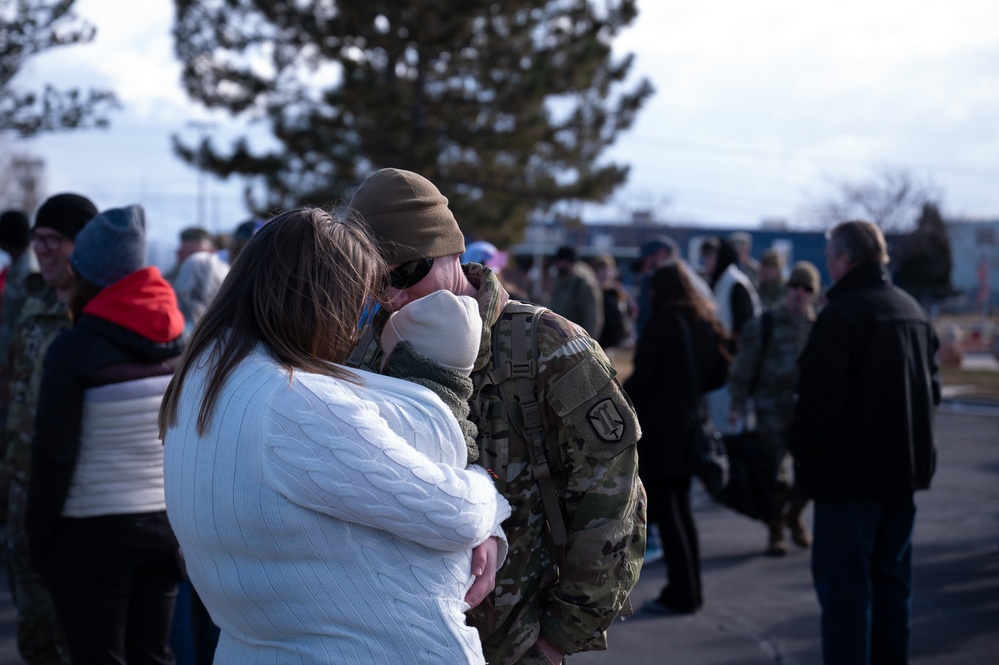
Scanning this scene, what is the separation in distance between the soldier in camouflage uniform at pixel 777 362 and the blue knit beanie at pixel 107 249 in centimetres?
460

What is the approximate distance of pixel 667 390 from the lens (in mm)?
5836

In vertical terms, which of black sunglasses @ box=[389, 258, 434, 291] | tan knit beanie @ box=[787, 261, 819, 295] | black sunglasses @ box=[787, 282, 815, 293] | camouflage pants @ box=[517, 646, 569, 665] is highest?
black sunglasses @ box=[389, 258, 434, 291]

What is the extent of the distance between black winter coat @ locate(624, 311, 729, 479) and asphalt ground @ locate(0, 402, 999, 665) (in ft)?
3.02

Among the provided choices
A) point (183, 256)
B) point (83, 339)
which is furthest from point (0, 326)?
point (83, 339)

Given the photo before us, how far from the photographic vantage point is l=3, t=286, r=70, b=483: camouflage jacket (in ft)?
12.6

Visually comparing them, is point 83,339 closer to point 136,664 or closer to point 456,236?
point 136,664

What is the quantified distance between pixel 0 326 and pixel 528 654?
5.60 m

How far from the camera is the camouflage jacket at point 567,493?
90.9 inches

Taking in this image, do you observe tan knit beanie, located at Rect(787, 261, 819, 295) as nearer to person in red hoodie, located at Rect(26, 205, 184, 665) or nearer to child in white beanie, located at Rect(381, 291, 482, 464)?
person in red hoodie, located at Rect(26, 205, 184, 665)

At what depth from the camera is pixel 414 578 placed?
1.77 meters

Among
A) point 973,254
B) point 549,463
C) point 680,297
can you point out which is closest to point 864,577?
point 680,297

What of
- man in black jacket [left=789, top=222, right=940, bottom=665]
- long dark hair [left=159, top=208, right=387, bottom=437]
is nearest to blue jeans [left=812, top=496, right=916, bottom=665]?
man in black jacket [left=789, top=222, right=940, bottom=665]

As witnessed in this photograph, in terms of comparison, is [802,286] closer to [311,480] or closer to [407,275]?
[407,275]

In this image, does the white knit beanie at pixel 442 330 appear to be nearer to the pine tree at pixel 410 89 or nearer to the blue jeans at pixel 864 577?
the blue jeans at pixel 864 577
